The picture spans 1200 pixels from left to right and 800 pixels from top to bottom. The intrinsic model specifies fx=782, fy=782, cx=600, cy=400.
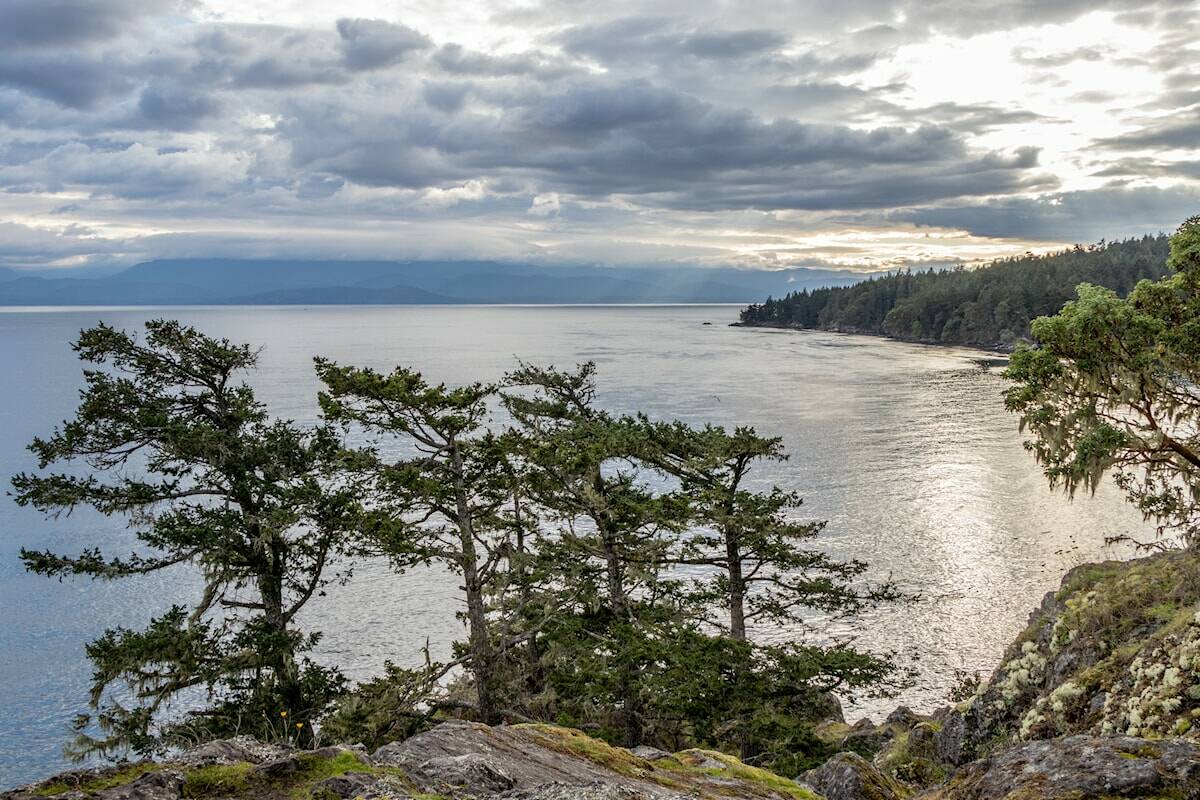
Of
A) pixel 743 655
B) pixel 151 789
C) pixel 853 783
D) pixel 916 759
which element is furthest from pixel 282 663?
pixel 853 783

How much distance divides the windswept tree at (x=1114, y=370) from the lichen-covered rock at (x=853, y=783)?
27.1 ft

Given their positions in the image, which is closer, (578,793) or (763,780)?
(578,793)

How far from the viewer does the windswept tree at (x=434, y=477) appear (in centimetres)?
2034

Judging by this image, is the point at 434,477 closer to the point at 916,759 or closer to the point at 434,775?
the point at 916,759

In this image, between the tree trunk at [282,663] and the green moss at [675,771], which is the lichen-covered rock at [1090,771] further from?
the tree trunk at [282,663]

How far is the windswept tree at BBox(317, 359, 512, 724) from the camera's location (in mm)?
20344

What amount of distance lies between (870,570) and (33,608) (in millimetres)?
43140

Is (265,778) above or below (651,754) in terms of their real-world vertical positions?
above

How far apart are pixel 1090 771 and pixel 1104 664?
8080 millimetres

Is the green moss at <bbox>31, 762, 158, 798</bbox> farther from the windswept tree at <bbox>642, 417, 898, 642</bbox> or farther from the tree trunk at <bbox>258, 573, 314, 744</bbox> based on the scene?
the windswept tree at <bbox>642, 417, 898, 642</bbox>

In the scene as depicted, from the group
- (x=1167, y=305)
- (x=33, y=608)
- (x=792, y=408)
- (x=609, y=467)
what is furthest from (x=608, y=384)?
(x=1167, y=305)

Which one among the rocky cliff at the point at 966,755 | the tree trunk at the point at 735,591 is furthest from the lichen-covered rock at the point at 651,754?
the tree trunk at the point at 735,591

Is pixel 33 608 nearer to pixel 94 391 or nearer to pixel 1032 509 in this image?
pixel 94 391

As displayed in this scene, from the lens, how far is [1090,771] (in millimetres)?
7004
